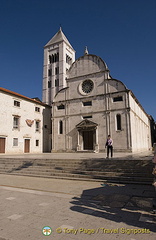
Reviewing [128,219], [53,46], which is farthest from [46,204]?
[53,46]

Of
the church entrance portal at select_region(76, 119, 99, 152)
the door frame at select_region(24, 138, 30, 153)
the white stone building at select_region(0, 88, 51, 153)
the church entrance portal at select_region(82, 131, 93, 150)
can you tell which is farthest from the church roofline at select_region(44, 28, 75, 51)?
the church entrance portal at select_region(82, 131, 93, 150)

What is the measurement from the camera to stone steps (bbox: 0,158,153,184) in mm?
9492

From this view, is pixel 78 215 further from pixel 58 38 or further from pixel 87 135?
pixel 58 38

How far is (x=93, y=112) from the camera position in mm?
29438

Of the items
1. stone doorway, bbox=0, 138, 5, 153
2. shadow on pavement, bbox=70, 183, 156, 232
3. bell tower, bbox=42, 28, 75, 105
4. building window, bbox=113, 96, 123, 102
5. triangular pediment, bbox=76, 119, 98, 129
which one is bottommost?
shadow on pavement, bbox=70, 183, 156, 232

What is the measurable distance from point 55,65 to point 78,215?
55101mm

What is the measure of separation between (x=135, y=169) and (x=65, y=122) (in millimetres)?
22683

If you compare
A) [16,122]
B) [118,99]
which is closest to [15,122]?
[16,122]

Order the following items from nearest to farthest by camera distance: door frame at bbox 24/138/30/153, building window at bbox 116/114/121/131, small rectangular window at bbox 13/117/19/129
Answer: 1. building window at bbox 116/114/121/131
2. small rectangular window at bbox 13/117/19/129
3. door frame at bbox 24/138/30/153

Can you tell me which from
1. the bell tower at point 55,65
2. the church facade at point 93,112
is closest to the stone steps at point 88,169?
the church facade at point 93,112

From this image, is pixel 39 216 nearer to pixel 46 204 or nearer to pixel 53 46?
pixel 46 204

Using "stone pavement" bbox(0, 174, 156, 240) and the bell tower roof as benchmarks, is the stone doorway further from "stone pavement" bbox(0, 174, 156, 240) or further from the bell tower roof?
the bell tower roof

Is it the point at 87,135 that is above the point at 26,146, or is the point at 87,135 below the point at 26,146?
above

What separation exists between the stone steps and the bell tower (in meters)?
40.2
